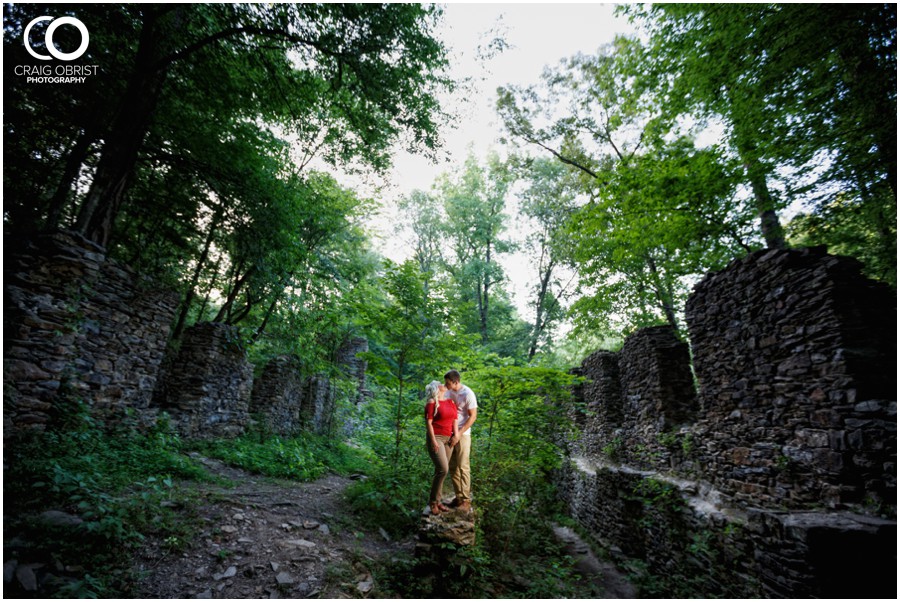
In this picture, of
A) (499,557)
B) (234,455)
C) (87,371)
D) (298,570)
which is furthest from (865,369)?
(87,371)

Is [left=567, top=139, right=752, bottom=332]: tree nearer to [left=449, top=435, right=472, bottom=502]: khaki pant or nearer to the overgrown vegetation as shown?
[left=449, top=435, right=472, bottom=502]: khaki pant

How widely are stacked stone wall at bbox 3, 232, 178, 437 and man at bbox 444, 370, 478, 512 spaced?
17.1 ft

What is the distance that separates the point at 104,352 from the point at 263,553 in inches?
194

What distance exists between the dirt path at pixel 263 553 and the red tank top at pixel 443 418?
4.88ft

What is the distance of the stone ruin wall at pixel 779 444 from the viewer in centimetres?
320

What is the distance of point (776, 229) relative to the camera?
5.98 metres

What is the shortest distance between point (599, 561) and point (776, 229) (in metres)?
6.55

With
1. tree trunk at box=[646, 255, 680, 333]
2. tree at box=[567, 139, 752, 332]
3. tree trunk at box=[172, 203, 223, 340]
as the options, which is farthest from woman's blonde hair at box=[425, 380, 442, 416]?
tree trunk at box=[646, 255, 680, 333]

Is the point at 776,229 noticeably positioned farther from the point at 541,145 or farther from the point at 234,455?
the point at 234,455

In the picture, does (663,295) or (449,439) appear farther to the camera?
(663,295)

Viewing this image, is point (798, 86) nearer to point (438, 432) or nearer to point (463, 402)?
point (463, 402)

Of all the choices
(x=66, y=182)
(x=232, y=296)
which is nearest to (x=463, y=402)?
(x=66, y=182)

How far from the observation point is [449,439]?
4434mm

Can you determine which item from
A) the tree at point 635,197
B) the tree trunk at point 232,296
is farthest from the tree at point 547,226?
the tree trunk at point 232,296
